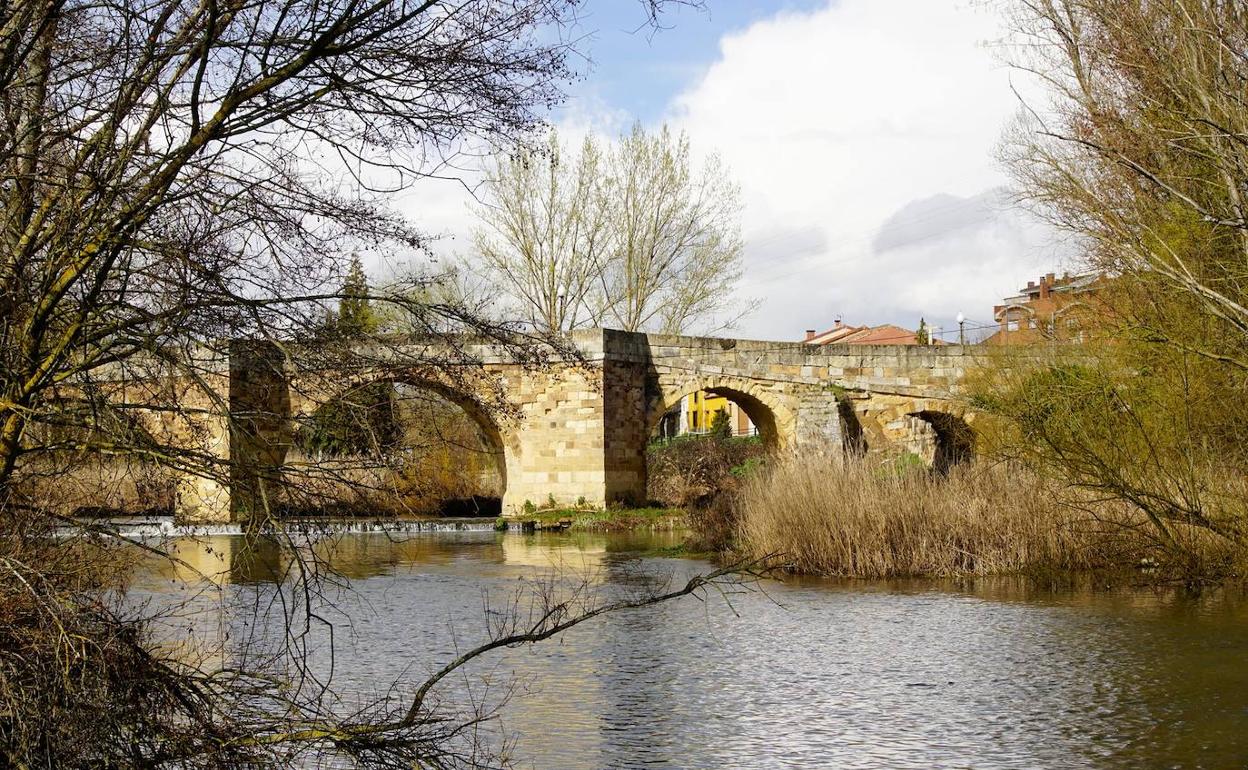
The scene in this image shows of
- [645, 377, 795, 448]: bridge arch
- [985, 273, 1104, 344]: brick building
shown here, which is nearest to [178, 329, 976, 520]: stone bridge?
[645, 377, 795, 448]: bridge arch

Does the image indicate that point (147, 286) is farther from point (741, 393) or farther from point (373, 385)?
point (741, 393)

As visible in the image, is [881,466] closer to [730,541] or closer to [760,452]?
[730,541]

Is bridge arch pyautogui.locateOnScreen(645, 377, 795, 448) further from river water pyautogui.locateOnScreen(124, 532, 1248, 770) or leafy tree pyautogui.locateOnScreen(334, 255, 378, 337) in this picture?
leafy tree pyautogui.locateOnScreen(334, 255, 378, 337)

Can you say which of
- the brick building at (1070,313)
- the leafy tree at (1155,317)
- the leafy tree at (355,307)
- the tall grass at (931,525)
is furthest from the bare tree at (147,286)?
the brick building at (1070,313)

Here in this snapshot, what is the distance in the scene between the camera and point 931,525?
1126 centimetres

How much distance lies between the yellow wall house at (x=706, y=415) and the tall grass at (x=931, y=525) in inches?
1441

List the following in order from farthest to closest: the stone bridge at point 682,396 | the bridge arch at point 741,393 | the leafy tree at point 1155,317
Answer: the bridge arch at point 741,393, the stone bridge at point 682,396, the leafy tree at point 1155,317

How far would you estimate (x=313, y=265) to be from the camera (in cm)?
441

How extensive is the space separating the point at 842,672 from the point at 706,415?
4452 centimetres

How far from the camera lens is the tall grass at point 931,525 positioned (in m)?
10.9

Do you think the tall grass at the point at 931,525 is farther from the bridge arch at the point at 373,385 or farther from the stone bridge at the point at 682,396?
the stone bridge at the point at 682,396

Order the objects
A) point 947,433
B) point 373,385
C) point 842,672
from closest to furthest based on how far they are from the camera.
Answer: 1. point 373,385
2. point 842,672
3. point 947,433

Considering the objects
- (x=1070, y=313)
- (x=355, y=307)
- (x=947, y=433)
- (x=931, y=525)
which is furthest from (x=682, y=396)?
(x=355, y=307)

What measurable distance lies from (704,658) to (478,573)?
18.1 feet
